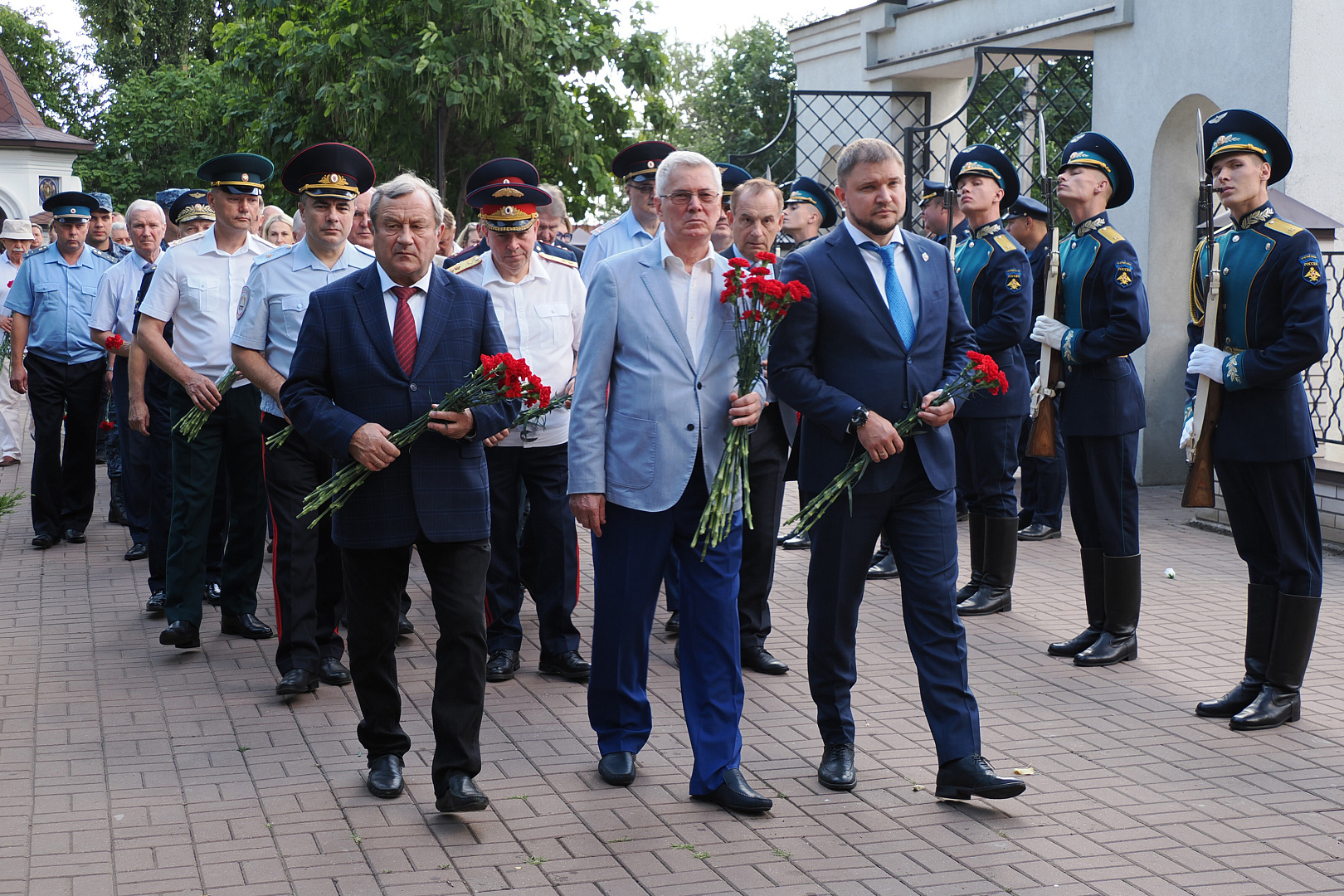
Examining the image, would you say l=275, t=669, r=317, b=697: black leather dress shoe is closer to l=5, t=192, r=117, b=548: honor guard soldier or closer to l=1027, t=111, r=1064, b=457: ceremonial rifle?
l=1027, t=111, r=1064, b=457: ceremonial rifle

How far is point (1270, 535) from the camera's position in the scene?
18.1ft

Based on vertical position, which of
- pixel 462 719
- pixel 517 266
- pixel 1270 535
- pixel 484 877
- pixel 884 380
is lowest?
pixel 484 877

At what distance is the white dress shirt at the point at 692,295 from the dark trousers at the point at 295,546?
2.02 meters

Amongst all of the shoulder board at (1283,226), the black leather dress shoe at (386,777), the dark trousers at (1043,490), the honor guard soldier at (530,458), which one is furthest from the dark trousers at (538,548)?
the dark trousers at (1043,490)

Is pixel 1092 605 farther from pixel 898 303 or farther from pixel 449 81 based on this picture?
pixel 449 81

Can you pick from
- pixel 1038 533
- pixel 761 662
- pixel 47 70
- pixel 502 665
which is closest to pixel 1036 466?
pixel 1038 533

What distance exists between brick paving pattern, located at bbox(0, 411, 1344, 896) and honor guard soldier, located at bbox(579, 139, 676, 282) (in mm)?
2215

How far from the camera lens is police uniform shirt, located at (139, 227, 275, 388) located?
670cm

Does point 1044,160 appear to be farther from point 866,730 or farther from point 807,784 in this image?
point 807,784

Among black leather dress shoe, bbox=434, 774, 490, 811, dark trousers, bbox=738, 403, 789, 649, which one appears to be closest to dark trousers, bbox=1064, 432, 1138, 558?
dark trousers, bbox=738, 403, 789, 649

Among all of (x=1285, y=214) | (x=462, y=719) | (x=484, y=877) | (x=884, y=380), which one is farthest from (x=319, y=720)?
(x=1285, y=214)

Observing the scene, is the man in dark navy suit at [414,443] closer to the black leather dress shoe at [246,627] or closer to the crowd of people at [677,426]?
the crowd of people at [677,426]

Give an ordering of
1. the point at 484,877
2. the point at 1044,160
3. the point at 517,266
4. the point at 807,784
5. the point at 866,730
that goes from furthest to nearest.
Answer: the point at 1044,160 → the point at 517,266 → the point at 866,730 → the point at 807,784 → the point at 484,877

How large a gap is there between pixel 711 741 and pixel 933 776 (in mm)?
891
